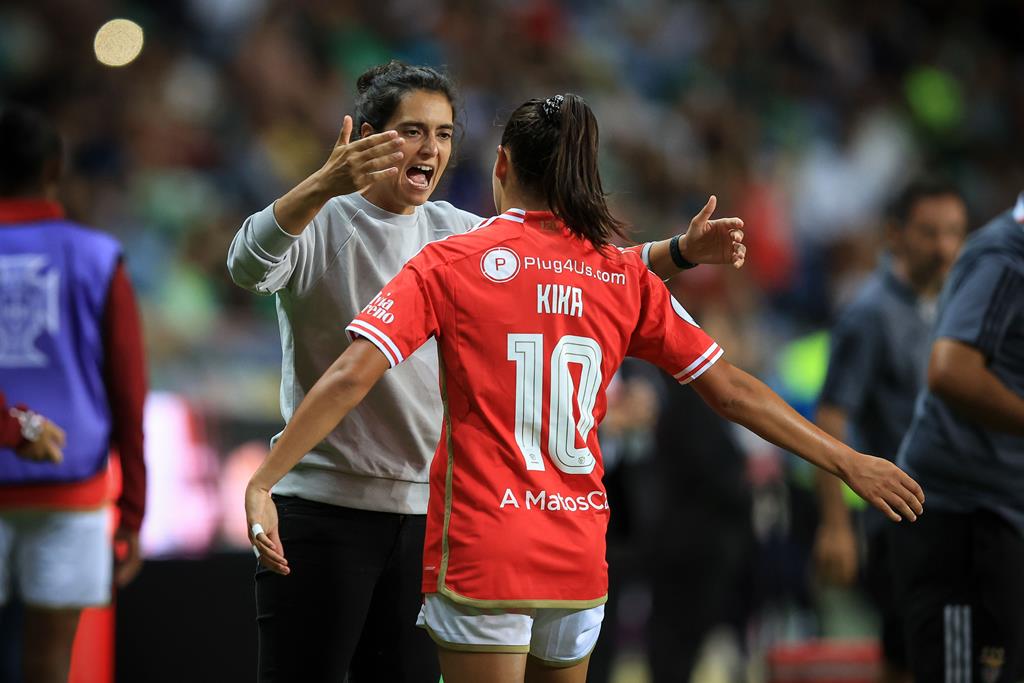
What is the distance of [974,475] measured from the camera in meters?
4.12

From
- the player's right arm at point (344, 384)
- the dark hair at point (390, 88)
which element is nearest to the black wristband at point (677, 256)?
the dark hair at point (390, 88)

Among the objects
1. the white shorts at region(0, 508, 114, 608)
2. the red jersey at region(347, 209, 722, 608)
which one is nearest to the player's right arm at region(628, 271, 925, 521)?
the red jersey at region(347, 209, 722, 608)

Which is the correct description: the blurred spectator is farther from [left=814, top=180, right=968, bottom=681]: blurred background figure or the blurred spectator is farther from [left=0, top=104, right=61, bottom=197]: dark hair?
[left=0, top=104, right=61, bottom=197]: dark hair

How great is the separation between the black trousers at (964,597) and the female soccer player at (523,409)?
123cm

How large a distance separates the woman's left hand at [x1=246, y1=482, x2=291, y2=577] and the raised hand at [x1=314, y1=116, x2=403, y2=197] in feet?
2.32

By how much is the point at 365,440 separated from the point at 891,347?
9.40 ft

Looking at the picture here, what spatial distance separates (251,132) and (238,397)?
2.98 metres

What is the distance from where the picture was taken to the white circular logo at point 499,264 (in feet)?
9.55

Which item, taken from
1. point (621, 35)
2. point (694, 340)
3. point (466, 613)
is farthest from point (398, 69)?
point (621, 35)

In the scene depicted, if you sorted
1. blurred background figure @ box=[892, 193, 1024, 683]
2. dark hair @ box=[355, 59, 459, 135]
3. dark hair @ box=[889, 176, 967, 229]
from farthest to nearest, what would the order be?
dark hair @ box=[889, 176, 967, 229]
blurred background figure @ box=[892, 193, 1024, 683]
dark hair @ box=[355, 59, 459, 135]

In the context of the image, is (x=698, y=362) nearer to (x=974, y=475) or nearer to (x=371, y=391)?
(x=371, y=391)

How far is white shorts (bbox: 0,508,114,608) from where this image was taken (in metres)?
4.20

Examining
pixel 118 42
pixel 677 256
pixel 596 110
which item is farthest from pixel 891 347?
pixel 596 110

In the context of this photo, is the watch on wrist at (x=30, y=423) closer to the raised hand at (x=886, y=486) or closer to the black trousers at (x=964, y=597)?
the raised hand at (x=886, y=486)
